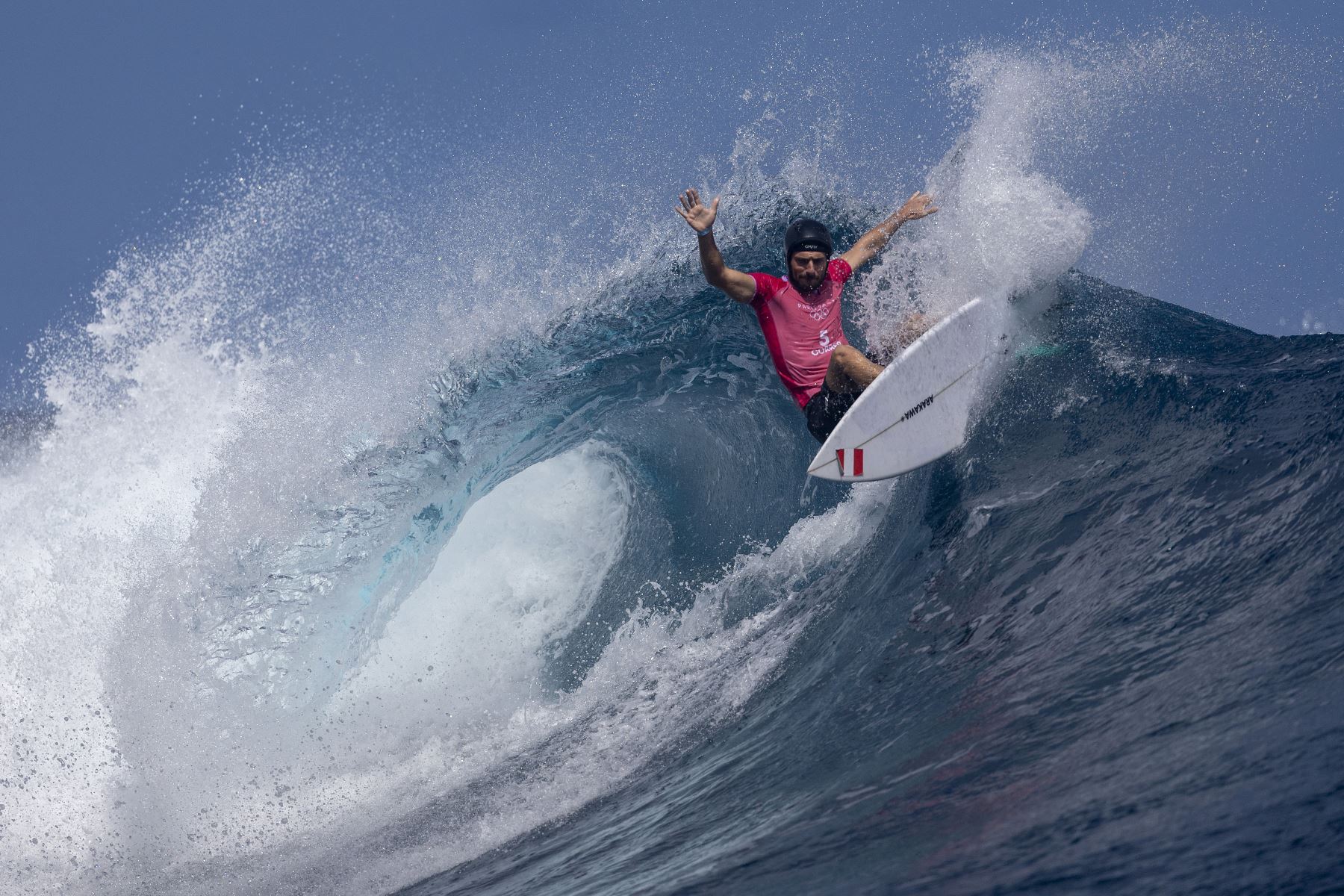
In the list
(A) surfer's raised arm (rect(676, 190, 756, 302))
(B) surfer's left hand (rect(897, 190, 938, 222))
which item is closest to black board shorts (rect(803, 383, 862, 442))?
(A) surfer's raised arm (rect(676, 190, 756, 302))

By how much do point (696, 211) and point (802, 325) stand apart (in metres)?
0.98

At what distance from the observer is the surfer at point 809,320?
19.3ft

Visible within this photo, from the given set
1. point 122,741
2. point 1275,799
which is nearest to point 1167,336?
point 1275,799

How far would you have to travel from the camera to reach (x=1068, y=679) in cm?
381

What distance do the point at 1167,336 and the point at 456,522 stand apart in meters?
5.87

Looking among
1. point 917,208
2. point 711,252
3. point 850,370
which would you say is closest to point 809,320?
point 850,370

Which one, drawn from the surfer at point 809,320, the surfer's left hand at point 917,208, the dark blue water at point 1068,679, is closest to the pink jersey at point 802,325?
the surfer at point 809,320

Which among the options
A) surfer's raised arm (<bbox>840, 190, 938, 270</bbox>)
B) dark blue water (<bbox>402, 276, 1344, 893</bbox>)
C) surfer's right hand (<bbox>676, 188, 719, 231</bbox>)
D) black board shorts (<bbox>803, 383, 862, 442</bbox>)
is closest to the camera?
dark blue water (<bbox>402, 276, 1344, 893</bbox>)

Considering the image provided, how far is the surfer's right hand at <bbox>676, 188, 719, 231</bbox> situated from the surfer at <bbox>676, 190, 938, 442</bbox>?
102mm

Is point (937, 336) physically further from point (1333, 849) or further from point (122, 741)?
point (122, 741)

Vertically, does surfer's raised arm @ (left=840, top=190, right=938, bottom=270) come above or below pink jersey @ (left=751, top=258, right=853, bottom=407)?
above

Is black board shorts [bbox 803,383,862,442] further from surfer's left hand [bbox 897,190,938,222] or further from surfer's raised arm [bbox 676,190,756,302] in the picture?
surfer's left hand [bbox 897,190,938,222]

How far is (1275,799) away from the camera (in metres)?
2.50

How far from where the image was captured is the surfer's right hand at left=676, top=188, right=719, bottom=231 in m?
5.61
